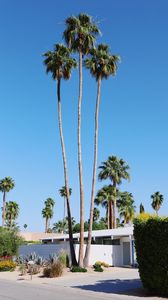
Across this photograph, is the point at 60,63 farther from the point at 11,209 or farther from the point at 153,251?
the point at 11,209

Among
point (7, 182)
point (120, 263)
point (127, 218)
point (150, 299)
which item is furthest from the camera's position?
point (7, 182)

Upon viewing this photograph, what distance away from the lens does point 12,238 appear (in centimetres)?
4372

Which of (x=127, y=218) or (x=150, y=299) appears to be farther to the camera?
(x=127, y=218)

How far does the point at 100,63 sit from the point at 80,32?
10.5 ft

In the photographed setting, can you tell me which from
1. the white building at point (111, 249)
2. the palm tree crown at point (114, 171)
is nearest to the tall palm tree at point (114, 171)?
the palm tree crown at point (114, 171)

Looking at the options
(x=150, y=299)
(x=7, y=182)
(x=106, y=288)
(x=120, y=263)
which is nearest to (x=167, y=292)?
(x=150, y=299)

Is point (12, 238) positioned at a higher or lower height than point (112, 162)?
lower

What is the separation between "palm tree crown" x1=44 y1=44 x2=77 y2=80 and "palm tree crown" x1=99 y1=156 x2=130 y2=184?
77.8ft

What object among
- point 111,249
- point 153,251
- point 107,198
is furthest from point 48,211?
point 153,251

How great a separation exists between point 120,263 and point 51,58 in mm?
20329

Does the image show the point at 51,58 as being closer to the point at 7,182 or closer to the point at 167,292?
the point at 167,292

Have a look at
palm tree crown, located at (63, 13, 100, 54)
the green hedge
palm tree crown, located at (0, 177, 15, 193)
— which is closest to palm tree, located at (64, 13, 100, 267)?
palm tree crown, located at (63, 13, 100, 54)

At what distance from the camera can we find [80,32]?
38406 millimetres

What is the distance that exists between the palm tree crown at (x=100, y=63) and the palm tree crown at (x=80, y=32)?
2.79 feet
